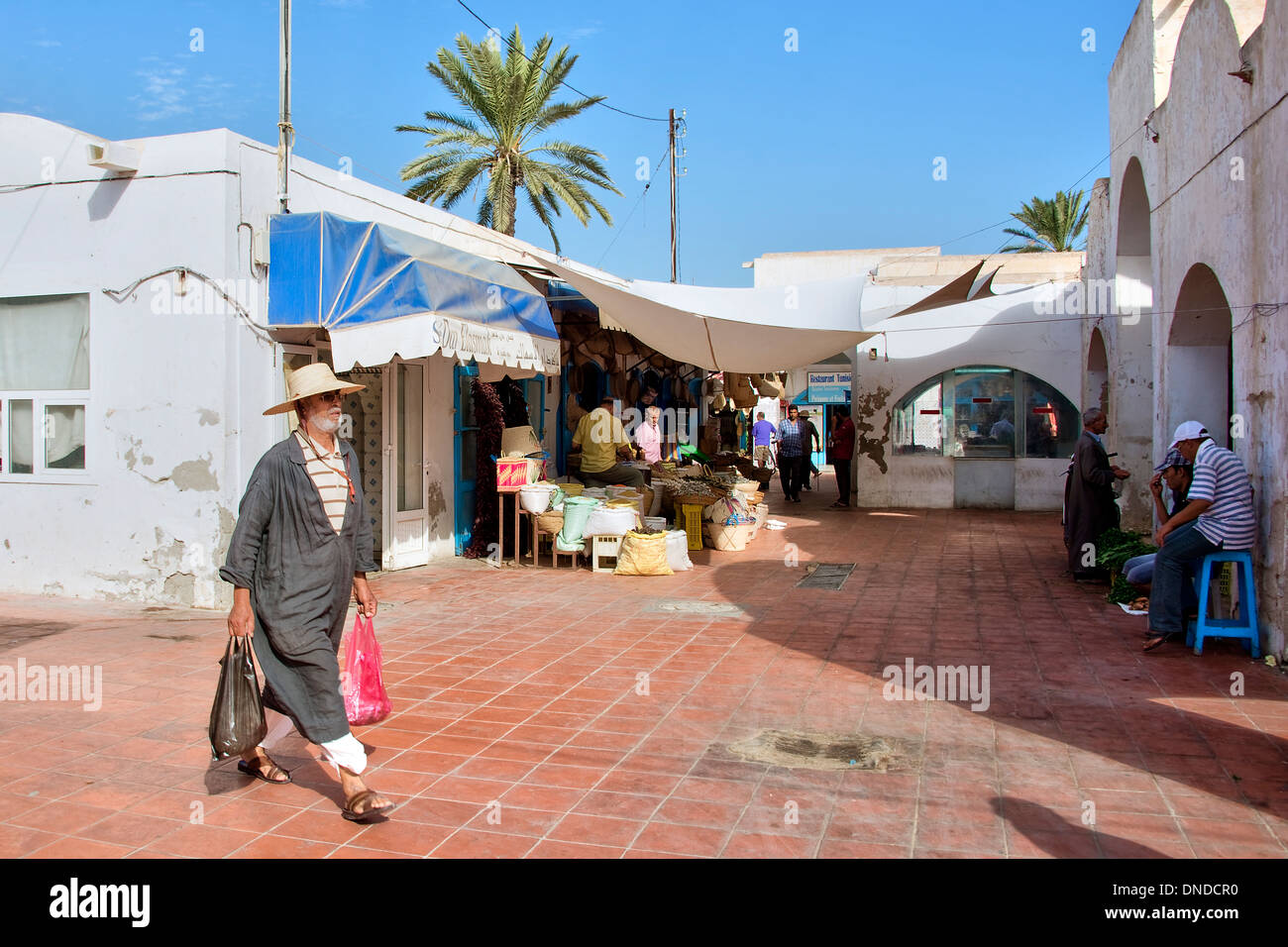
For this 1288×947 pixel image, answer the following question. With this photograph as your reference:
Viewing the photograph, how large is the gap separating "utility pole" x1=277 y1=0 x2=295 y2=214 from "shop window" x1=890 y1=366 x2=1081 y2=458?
11.3m

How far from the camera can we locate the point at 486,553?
10.7 metres

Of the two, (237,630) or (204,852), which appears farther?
(237,630)

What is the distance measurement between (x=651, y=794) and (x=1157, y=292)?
779 cm

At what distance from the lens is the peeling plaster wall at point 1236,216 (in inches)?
236

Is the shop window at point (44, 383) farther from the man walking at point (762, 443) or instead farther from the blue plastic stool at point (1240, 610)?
the man walking at point (762, 443)

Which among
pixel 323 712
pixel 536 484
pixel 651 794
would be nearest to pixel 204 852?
pixel 323 712

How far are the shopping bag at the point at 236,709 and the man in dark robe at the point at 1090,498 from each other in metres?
7.85

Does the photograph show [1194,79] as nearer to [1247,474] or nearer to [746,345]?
[1247,474]

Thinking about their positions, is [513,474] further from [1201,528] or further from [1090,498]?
[1201,528]

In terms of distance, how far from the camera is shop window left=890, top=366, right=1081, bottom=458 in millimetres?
15797

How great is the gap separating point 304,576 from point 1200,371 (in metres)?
8.35

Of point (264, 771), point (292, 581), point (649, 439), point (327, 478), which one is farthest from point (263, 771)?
point (649, 439)

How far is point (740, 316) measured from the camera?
367 inches

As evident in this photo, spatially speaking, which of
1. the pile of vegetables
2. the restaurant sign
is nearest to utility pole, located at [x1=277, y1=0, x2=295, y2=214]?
the pile of vegetables
